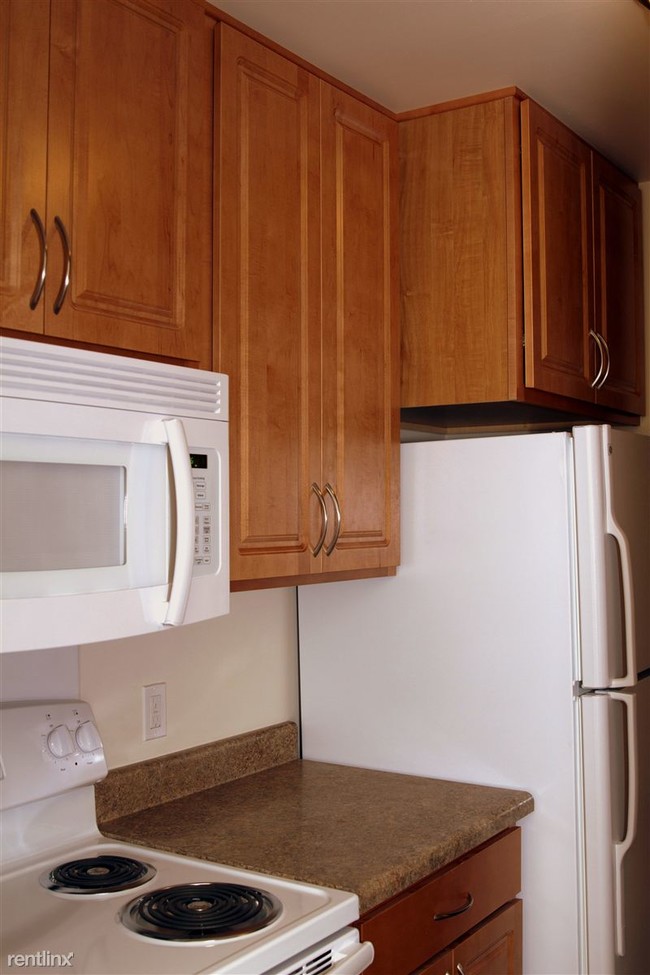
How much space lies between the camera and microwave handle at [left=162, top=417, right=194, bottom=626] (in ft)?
4.92

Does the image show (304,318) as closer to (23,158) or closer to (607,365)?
(23,158)

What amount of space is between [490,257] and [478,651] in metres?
0.91

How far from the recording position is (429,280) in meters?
2.37

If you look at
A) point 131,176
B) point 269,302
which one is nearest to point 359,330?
point 269,302

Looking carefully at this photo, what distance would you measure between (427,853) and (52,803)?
686 millimetres

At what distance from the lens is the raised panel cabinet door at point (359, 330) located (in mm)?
2107

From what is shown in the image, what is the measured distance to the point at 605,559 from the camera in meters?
2.16

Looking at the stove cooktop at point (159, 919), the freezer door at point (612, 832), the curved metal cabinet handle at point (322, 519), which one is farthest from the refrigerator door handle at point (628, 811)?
the stove cooktop at point (159, 919)

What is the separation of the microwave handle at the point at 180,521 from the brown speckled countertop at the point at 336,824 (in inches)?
20.7

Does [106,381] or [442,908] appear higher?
[106,381]

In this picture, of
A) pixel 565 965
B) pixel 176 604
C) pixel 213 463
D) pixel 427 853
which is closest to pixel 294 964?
pixel 427 853

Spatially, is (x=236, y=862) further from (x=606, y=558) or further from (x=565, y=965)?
(x=606, y=558)

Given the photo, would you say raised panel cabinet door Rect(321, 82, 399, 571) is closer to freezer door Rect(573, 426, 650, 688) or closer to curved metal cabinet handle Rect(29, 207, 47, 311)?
freezer door Rect(573, 426, 650, 688)

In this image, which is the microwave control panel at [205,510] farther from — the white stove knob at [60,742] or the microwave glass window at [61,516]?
the white stove knob at [60,742]
